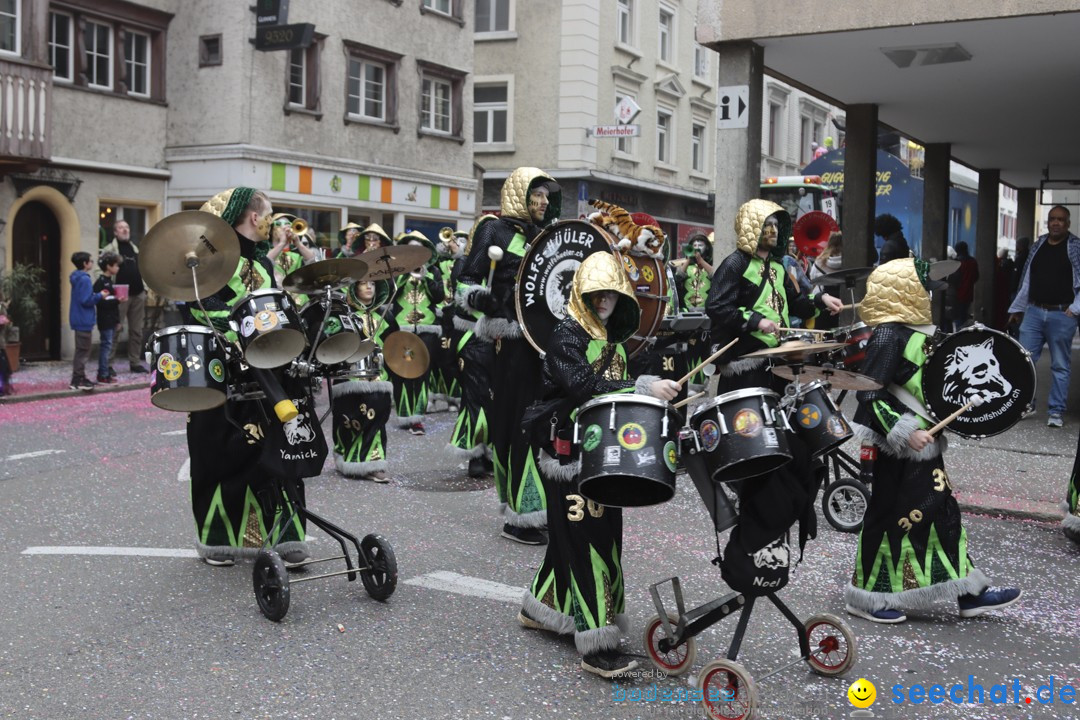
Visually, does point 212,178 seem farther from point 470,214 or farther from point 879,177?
point 879,177

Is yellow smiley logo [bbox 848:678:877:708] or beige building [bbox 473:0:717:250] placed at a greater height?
beige building [bbox 473:0:717:250]

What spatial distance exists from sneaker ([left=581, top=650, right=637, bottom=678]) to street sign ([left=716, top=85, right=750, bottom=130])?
819cm

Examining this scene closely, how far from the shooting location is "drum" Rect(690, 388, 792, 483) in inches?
170

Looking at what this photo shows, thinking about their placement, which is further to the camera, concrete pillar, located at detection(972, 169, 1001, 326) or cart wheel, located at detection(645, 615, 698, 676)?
concrete pillar, located at detection(972, 169, 1001, 326)

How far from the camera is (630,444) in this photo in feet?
14.2

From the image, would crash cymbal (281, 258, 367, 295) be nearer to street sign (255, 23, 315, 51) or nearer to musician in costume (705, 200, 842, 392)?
musician in costume (705, 200, 842, 392)

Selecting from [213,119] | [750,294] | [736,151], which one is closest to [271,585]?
[750,294]

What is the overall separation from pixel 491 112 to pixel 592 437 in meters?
31.8

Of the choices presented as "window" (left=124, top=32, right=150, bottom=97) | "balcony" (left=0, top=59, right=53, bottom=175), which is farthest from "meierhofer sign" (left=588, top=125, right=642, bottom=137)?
"balcony" (left=0, top=59, right=53, bottom=175)

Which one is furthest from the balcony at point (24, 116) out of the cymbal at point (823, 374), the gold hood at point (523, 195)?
the cymbal at point (823, 374)

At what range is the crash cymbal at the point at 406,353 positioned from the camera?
8.60 metres

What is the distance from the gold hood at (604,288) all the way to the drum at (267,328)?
1491mm

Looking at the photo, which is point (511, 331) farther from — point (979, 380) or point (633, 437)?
point (633, 437)

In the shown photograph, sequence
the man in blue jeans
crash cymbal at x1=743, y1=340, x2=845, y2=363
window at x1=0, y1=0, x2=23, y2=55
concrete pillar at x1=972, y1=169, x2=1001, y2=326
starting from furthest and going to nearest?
concrete pillar at x1=972, y1=169, x2=1001, y2=326 < window at x1=0, y1=0, x2=23, y2=55 < the man in blue jeans < crash cymbal at x1=743, y1=340, x2=845, y2=363
